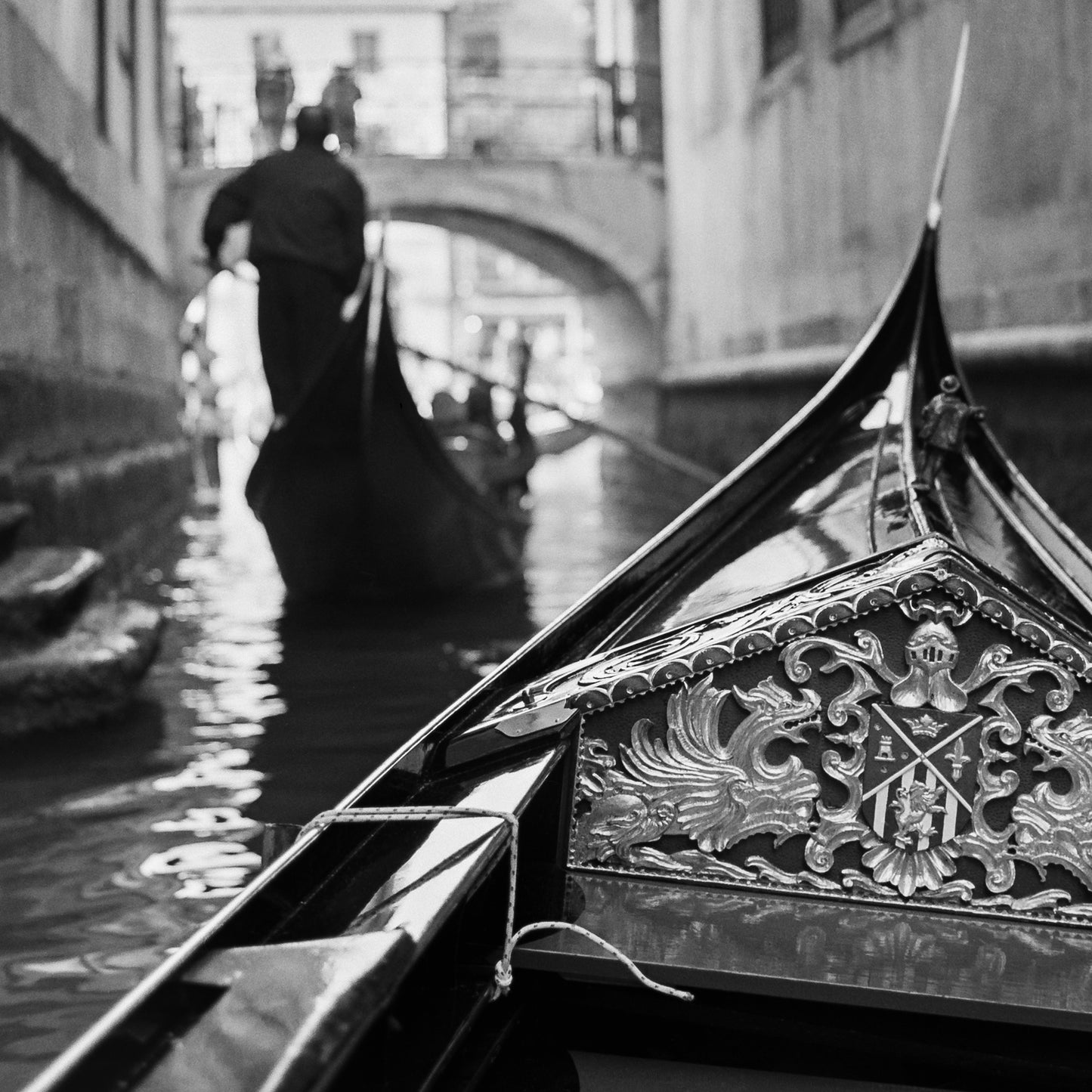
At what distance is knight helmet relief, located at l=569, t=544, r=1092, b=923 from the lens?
884mm

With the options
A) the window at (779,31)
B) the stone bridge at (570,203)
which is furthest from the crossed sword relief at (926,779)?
the stone bridge at (570,203)

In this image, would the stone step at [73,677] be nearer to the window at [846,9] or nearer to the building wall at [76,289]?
the building wall at [76,289]

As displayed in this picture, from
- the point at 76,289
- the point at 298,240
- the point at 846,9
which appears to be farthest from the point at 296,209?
the point at 846,9

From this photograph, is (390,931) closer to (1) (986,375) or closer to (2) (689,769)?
(2) (689,769)

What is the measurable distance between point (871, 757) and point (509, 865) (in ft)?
0.72

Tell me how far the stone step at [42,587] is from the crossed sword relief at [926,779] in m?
1.38

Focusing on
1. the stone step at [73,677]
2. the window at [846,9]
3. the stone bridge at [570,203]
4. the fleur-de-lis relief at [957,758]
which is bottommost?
the stone step at [73,677]

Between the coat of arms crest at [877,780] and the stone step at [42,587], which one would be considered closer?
the coat of arms crest at [877,780]

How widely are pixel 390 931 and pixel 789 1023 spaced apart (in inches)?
10.2

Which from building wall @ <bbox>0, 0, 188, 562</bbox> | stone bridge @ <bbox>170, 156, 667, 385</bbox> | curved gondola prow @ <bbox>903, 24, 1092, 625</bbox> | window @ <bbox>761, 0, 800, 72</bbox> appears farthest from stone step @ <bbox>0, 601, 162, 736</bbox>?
stone bridge @ <bbox>170, 156, 667, 385</bbox>

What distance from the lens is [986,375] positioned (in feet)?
13.7

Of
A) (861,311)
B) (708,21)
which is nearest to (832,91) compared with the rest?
(861,311)

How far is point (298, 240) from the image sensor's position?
130 inches

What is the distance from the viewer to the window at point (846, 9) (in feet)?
17.3
